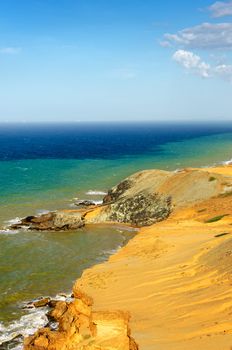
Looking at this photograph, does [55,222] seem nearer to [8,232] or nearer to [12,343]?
[8,232]

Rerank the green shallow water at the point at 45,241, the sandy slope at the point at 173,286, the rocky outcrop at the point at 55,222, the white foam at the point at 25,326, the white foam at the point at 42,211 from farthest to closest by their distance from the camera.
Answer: the white foam at the point at 42,211
the rocky outcrop at the point at 55,222
the green shallow water at the point at 45,241
the white foam at the point at 25,326
the sandy slope at the point at 173,286

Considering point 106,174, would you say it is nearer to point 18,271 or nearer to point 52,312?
point 18,271

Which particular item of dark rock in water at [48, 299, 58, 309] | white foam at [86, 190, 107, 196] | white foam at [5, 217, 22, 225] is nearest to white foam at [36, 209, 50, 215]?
white foam at [5, 217, 22, 225]

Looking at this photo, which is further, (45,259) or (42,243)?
(42,243)

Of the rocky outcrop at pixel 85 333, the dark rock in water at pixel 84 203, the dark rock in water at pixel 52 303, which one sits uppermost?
the rocky outcrop at pixel 85 333

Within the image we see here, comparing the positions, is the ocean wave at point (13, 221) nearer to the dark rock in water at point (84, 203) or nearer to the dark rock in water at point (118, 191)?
the dark rock in water at point (84, 203)

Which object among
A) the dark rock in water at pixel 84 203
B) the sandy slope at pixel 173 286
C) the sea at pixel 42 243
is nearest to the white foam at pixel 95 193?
the sea at pixel 42 243

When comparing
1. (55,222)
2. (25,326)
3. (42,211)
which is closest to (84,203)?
(42,211)
